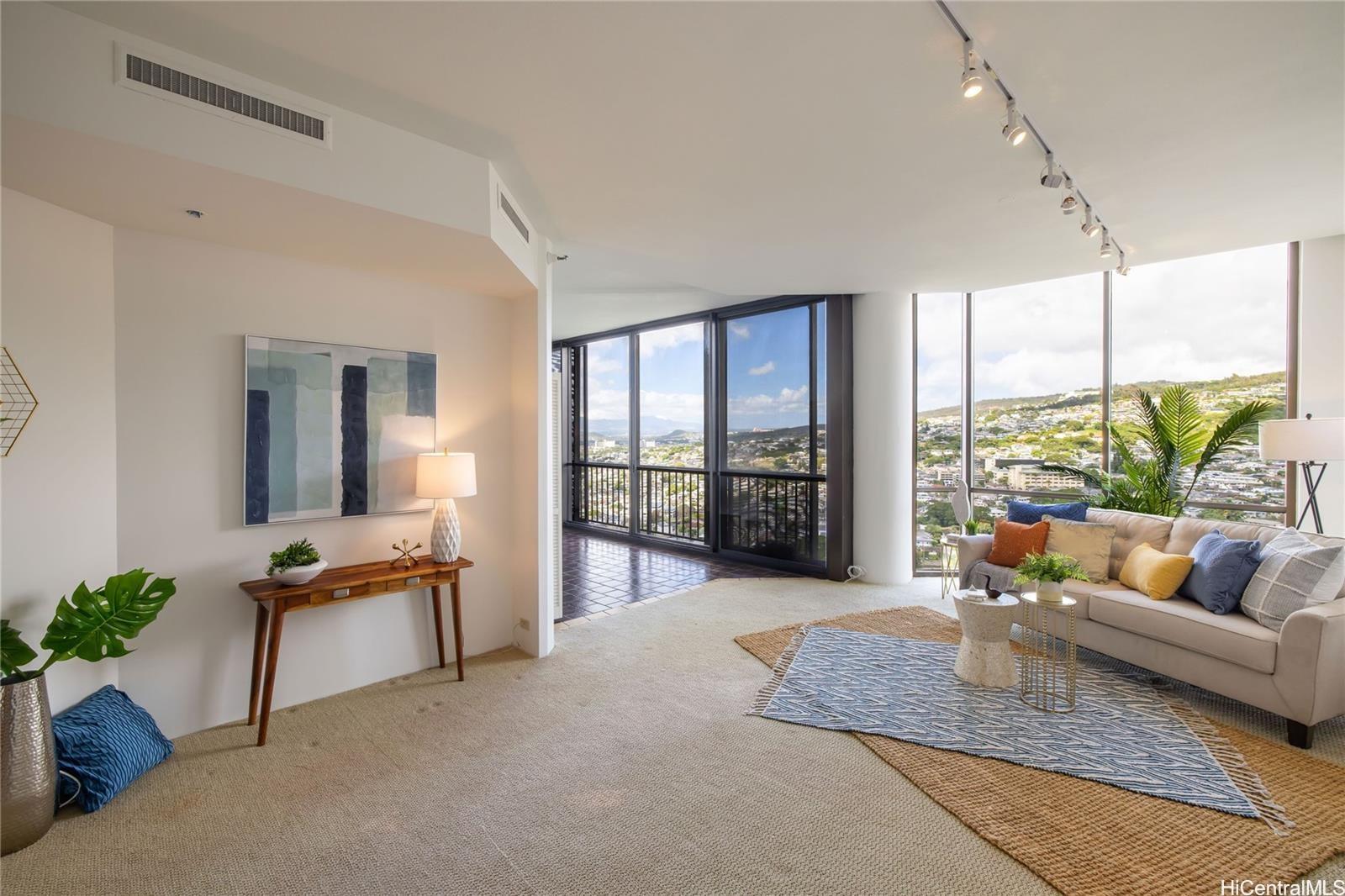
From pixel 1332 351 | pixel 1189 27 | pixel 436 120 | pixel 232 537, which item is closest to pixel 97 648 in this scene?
pixel 232 537

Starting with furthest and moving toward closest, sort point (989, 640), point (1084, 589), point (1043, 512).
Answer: point (1043, 512) → point (1084, 589) → point (989, 640)

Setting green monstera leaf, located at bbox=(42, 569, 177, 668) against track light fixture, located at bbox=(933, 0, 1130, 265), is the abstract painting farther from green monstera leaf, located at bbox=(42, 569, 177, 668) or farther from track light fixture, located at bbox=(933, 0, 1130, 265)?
track light fixture, located at bbox=(933, 0, 1130, 265)

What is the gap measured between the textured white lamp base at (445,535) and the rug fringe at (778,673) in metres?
1.79

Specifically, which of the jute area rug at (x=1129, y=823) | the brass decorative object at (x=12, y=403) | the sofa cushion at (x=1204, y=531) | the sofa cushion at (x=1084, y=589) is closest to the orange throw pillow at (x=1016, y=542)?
the sofa cushion at (x=1084, y=589)

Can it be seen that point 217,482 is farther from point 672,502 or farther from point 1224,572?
point 1224,572

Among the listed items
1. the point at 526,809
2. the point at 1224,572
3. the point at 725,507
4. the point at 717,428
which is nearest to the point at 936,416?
the point at 717,428

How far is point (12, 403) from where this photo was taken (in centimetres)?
212

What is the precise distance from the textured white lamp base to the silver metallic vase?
1.52m

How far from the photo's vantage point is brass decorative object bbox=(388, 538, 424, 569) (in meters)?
3.13

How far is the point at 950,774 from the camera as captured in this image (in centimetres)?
234

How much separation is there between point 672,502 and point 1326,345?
18.1 ft

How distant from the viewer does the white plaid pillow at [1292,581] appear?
262 cm

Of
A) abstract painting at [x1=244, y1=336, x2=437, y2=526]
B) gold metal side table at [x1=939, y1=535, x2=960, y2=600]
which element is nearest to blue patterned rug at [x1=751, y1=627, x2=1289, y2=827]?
gold metal side table at [x1=939, y1=535, x2=960, y2=600]

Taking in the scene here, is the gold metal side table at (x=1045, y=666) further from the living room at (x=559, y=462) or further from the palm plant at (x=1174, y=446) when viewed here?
the palm plant at (x=1174, y=446)
